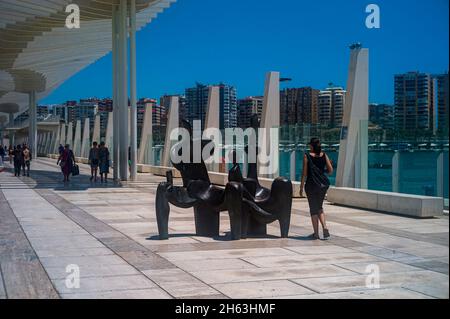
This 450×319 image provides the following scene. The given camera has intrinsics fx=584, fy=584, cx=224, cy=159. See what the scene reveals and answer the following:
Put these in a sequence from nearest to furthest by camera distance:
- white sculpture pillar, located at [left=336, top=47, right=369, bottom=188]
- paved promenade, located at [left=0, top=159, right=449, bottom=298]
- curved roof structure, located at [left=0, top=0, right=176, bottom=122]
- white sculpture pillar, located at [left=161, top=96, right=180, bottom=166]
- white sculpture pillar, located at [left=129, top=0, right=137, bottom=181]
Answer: paved promenade, located at [left=0, top=159, right=449, bottom=298], white sculpture pillar, located at [left=336, top=47, right=369, bottom=188], white sculpture pillar, located at [left=129, top=0, right=137, bottom=181], curved roof structure, located at [left=0, top=0, right=176, bottom=122], white sculpture pillar, located at [left=161, top=96, right=180, bottom=166]

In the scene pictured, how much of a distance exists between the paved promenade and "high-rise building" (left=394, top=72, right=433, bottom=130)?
2.00m

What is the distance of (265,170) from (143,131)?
13737mm

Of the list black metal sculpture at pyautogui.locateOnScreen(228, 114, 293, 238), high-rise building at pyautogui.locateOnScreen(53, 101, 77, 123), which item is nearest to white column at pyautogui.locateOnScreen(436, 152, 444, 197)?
black metal sculpture at pyautogui.locateOnScreen(228, 114, 293, 238)

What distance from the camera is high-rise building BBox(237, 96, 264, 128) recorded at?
2188cm

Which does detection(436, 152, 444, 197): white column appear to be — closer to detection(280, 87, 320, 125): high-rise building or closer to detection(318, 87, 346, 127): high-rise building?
detection(318, 87, 346, 127): high-rise building

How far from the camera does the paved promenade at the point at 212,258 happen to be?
6059 mm

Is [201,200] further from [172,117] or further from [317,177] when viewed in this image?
[172,117]

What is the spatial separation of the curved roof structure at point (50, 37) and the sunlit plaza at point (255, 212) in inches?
33.8

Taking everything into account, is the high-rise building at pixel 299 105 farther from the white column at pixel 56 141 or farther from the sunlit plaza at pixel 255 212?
the white column at pixel 56 141

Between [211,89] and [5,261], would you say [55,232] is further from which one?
[211,89]

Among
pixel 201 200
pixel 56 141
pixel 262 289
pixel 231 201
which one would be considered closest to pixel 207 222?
pixel 201 200

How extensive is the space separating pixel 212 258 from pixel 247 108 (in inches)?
665

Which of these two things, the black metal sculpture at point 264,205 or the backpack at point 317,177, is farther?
the backpack at point 317,177

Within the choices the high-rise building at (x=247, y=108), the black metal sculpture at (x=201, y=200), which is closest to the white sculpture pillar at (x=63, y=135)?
the high-rise building at (x=247, y=108)
